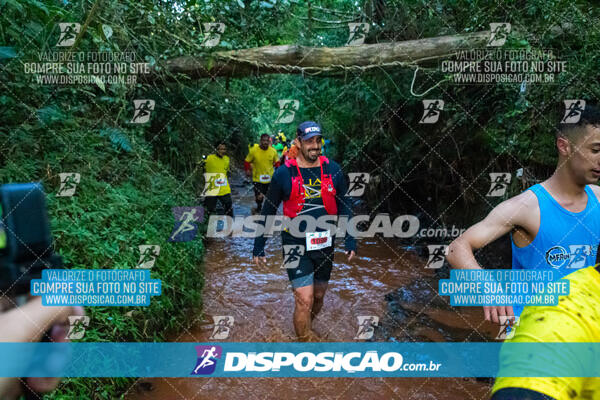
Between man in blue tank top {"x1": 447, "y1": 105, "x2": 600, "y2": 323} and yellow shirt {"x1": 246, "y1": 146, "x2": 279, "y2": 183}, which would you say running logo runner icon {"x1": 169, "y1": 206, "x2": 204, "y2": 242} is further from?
man in blue tank top {"x1": 447, "y1": 105, "x2": 600, "y2": 323}

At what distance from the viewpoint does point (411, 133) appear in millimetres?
7855

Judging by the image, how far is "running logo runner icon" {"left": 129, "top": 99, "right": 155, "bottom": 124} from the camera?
661 cm

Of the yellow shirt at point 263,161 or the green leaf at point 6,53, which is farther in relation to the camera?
the yellow shirt at point 263,161

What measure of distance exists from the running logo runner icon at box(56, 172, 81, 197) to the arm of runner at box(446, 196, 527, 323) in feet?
14.2

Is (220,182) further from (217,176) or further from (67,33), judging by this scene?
(67,33)

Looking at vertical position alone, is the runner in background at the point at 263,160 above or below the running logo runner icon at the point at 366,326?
above

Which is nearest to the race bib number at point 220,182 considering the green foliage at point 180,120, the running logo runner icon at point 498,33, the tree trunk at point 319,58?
the green foliage at point 180,120

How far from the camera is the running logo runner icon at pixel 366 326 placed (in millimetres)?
4148

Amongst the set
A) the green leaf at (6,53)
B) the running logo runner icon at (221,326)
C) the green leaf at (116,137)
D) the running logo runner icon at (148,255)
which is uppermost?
the green leaf at (6,53)

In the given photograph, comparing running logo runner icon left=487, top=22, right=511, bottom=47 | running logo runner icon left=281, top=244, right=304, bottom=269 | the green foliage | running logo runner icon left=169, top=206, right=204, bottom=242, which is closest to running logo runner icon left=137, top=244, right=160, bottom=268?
the green foliage

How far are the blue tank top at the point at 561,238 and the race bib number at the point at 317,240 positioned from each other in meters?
1.77

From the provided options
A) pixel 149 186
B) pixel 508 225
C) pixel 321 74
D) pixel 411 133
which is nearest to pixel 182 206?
pixel 149 186

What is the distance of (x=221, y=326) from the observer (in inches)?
173

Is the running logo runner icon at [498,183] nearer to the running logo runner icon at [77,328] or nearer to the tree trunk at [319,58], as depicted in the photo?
the tree trunk at [319,58]
